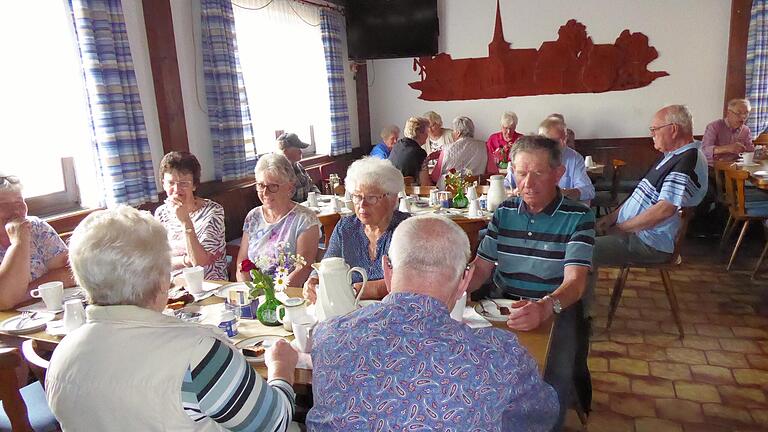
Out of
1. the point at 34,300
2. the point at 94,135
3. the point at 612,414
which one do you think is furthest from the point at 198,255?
the point at 612,414

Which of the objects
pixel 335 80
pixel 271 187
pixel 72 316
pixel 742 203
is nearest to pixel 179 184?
pixel 271 187

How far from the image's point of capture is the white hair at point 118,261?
1156 mm

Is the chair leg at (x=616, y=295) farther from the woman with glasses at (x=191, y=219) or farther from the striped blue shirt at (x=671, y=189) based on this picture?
the woman with glasses at (x=191, y=219)

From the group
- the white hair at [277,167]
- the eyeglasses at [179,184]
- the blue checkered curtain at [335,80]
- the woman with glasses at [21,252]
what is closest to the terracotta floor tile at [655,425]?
the white hair at [277,167]

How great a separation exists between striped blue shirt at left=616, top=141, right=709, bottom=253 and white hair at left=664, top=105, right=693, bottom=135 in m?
0.10

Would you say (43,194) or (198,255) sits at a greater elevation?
(43,194)

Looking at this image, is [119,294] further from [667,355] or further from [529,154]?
[667,355]

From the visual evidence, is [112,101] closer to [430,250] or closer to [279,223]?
[279,223]

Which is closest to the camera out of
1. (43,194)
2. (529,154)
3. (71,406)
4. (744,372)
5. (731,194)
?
(71,406)

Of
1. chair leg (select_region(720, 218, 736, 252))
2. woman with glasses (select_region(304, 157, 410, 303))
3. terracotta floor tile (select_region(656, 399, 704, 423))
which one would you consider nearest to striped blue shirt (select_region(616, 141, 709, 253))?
terracotta floor tile (select_region(656, 399, 704, 423))

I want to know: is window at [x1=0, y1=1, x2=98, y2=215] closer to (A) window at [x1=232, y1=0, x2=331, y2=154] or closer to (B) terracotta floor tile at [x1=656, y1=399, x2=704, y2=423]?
(A) window at [x1=232, y1=0, x2=331, y2=154]

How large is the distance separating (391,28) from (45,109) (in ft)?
13.6

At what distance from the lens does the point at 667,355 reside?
2967 mm

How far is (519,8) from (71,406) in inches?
247
